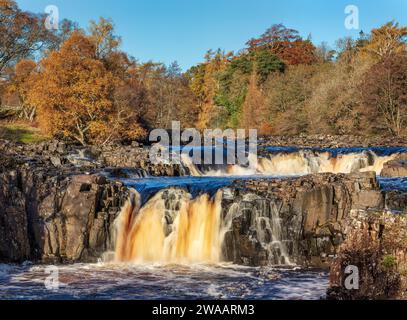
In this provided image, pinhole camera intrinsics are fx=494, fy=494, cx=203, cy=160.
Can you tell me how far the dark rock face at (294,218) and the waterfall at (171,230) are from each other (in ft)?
1.76

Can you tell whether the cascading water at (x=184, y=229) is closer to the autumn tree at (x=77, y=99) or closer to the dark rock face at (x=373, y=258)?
the dark rock face at (x=373, y=258)

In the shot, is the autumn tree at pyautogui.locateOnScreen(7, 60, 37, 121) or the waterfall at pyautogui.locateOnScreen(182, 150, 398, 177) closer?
the waterfall at pyautogui.locateOnScreen(182, 150, 398, 177)

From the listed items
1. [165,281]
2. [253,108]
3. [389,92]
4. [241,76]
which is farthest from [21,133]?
[241,76]

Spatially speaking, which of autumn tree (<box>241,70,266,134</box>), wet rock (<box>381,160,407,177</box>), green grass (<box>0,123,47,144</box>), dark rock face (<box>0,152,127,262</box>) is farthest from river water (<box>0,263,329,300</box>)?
autumn tree (<box>241,70,266,134</box>)

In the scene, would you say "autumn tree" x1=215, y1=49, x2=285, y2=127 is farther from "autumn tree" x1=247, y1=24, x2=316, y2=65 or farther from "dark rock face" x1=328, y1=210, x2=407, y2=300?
"dark rock face" x1=328, y1=210, x2=407, y2=300

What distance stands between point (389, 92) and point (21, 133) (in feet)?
95.1

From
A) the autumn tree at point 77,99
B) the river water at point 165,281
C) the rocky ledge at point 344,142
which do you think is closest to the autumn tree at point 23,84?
the autumn tree at point 77,99

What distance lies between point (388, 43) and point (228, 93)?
2078cm

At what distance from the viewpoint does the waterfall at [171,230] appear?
15.6 metres

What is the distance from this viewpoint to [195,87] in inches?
3024

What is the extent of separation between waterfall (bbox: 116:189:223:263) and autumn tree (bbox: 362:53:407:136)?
2698cm

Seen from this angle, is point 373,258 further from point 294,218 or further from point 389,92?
point 389,92

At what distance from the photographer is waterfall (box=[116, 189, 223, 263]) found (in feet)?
51.2
